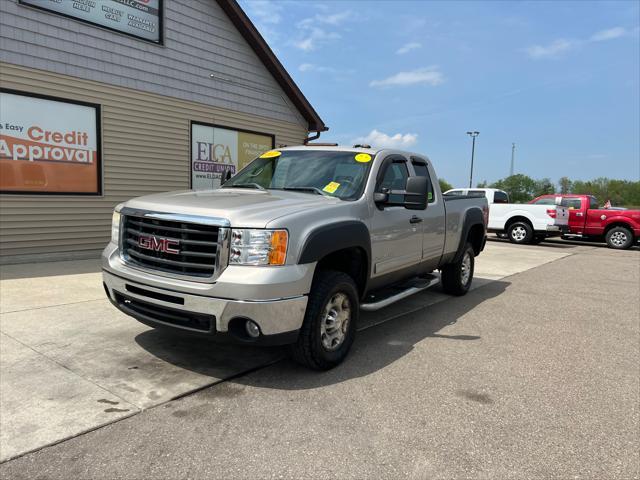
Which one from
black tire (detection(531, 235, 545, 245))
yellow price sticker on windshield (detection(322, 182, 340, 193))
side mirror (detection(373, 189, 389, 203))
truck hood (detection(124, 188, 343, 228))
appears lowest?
black tire (detection(531, 235, 545, 245))

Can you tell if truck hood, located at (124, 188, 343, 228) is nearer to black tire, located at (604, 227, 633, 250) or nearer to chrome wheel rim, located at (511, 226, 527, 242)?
chrome wheel rim, located at (511, 226, 527, 242)

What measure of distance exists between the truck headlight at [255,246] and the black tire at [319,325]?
1.67 ft

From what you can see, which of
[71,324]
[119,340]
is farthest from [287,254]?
[71,324]

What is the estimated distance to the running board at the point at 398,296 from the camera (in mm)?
4352

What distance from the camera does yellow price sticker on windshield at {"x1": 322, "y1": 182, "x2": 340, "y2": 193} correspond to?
436 centimetres

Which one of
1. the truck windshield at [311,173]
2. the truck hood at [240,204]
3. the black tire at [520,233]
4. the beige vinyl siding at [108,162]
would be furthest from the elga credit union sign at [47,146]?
the black tire at [520,233]

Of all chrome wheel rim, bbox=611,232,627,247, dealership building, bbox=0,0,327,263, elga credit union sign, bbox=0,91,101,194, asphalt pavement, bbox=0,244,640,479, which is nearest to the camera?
asphalt pavement, bbox=0,244,640,479

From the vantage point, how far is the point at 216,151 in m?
11.2

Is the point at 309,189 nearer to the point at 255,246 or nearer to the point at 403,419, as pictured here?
the point at 255,246

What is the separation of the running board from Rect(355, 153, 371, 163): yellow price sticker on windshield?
54.6 inches

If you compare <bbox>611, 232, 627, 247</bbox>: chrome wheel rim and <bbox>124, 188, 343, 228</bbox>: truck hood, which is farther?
<bbox>611, 232, 627, 247</bbox>: chrome wheel rim

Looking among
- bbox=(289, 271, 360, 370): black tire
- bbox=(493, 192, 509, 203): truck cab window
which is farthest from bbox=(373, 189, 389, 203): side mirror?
bbox=(493, 192, 509, 203): truck cab window

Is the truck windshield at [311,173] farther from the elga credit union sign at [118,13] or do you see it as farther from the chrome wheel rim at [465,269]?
the elga credit union sign at [118,13]

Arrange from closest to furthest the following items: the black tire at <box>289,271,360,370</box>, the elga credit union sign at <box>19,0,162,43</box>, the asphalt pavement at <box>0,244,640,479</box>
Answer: the asphalt pavement at <box>0,244,640,479</box> < the black tire at <box>289,271,360,370</box> < the elga credit union sign at <box>19,0,162,43</box>
